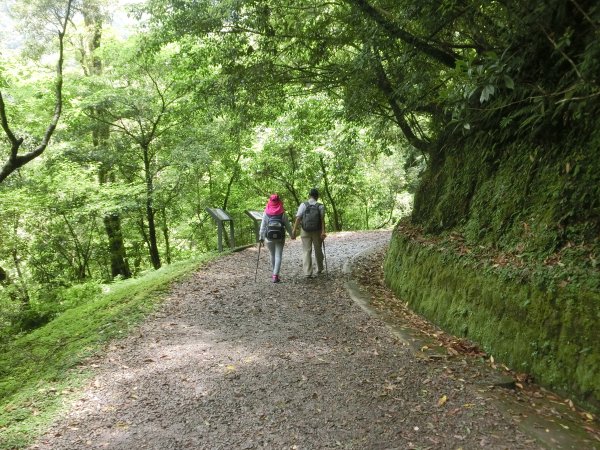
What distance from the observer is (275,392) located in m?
4.21

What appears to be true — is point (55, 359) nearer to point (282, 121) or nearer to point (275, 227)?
point (275, 227)

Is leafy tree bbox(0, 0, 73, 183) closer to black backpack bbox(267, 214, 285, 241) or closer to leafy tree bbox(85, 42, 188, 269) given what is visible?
leafy tree bbox(85, 42, 188, 269)

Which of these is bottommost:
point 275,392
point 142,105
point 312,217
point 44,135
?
point 275,392

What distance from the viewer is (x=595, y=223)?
13.4 ft

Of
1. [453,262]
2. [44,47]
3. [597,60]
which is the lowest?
[453,262]

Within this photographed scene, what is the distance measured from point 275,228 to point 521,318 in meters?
5.14

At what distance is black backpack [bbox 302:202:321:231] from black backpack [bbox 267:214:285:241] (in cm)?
53

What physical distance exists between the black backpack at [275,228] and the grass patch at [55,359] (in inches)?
85.7

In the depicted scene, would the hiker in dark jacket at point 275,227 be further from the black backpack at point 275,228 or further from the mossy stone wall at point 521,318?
the mossy stone wall at point 521,318

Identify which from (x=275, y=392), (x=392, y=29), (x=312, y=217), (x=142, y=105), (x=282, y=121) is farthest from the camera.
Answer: (x=282, y=121)

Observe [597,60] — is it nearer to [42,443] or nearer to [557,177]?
[557,177]

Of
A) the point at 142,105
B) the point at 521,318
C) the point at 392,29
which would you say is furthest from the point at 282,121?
the point at 521,318

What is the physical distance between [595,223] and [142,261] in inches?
859

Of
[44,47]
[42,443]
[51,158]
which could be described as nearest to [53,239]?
[51,158]
